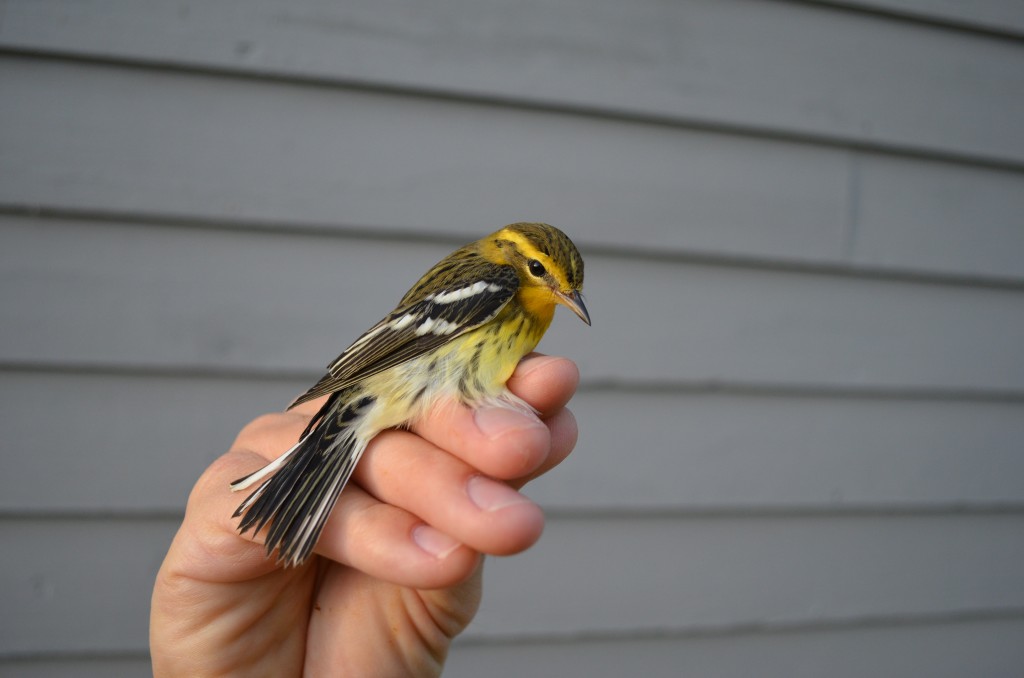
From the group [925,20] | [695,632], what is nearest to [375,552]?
[695,632]

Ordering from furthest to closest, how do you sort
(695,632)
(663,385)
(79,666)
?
(695,632)
(663,385)
(79,666)

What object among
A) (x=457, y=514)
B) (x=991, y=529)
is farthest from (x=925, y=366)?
(x=457, y=514)

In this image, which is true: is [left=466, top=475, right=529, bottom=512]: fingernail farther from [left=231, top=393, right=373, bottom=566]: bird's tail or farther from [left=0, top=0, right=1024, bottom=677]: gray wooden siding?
[left=0, top=0, right=1024, bottom=677]: gray wooden siding

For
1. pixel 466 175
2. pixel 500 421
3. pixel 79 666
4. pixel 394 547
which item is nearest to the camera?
pixel 394 547

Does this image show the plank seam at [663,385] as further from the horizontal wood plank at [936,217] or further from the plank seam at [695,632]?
the plank seam at [695,632]

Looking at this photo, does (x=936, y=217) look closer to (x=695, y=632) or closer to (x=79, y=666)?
(x=695, y=632)

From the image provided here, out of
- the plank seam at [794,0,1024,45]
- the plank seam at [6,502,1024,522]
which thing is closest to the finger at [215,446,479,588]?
the plank seam at [6,502,1024,522]

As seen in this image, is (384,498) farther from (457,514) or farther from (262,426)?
(262,426)
